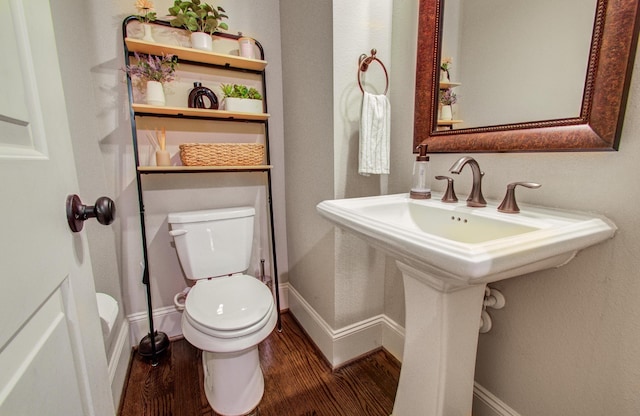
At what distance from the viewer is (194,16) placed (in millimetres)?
1372

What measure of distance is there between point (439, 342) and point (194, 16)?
173 cm

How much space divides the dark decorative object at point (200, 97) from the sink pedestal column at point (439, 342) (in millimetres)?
1282

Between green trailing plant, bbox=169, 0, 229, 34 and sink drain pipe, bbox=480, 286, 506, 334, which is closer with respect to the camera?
sink drain pipe, bbox=480, 286, 506, 334

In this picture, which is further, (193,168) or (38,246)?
(193,168)

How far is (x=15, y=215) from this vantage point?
Result: 36cm

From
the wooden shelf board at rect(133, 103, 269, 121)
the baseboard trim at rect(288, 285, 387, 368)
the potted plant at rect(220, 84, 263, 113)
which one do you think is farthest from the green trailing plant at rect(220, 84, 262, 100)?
the baseboard trim at rect(288, 285, 387, 368)

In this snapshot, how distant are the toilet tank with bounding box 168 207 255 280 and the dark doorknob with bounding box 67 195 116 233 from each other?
96 centimetres

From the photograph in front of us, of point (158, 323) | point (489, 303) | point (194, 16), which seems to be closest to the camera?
point (489, 303)

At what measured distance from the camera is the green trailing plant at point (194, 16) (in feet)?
4.42

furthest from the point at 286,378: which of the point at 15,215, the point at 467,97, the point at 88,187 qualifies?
the point at 467,97

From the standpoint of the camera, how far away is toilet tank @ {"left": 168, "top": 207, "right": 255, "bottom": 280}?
1.46 metres

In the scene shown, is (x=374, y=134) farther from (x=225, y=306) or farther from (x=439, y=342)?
(x=225, y=306)

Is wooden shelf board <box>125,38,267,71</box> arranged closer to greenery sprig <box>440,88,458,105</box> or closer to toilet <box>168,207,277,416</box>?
toilet <box>168,207,277,416</box>

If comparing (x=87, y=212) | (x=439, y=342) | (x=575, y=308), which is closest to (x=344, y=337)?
(x=439, y=342)
